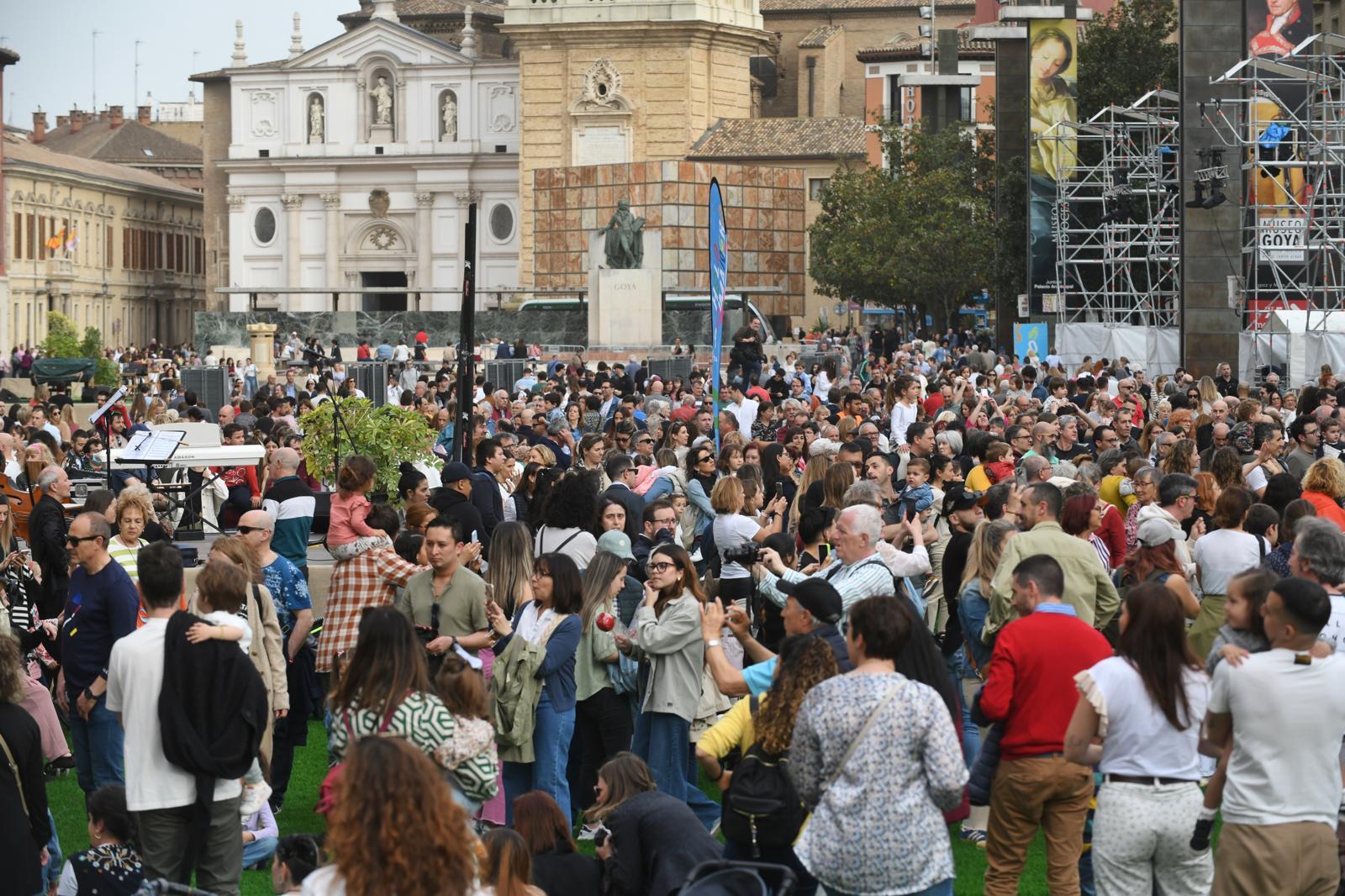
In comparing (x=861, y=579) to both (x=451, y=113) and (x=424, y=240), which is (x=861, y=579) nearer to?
(x=424, y=240)

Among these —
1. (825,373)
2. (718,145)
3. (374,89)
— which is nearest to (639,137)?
(718,145)

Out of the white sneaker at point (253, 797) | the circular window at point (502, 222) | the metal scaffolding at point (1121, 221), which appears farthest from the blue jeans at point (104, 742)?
the circular window at point (502, 222)

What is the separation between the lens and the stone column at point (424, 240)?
82875 millimetres

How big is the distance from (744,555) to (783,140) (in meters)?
66.9

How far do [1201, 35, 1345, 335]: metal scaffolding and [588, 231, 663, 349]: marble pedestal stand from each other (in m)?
17.3

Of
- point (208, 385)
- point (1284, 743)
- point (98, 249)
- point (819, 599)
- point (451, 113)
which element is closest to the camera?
point (1284, 743)

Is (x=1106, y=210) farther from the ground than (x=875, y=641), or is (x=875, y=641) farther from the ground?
(x=1106, y=210)

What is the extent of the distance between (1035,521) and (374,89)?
78205 millimetres

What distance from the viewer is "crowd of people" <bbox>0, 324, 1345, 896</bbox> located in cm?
633

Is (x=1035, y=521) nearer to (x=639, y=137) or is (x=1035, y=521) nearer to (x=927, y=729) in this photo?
(x=927, y=729)

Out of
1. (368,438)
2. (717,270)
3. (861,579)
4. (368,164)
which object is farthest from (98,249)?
(861,579)

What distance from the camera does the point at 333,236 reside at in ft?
276

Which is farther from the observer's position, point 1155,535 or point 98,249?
point 98,249

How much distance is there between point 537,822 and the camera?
23.9 feet
